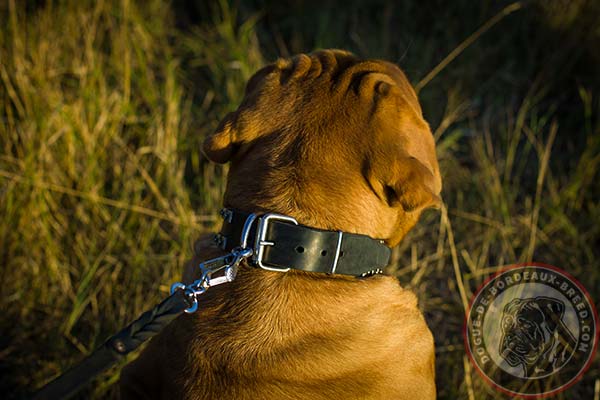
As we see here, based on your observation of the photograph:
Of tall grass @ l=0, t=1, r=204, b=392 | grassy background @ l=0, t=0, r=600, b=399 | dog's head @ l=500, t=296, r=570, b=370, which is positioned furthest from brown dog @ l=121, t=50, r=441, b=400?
tall grass @ l=0, t=1, r=204, b=392

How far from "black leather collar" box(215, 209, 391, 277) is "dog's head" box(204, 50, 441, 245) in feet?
0.26

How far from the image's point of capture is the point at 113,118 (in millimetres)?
3672

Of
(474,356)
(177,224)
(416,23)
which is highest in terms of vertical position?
(416,23)

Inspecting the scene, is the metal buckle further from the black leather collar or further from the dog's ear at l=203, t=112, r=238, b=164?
the dog's ear at l=203, t=112, r=238, b=164

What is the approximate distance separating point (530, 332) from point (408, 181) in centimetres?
160

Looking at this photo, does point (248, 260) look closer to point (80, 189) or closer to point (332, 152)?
point (332, 152)

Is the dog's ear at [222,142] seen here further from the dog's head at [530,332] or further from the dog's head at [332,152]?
the dog's head at [530,332]

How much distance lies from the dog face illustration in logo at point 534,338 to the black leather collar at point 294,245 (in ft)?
4.88

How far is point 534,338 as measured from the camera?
9.49ft

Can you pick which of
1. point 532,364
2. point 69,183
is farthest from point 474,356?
point 69,183

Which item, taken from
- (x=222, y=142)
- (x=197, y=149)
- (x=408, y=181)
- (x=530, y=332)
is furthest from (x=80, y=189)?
(x=530, y=332)

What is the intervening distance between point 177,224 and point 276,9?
8.90 feet

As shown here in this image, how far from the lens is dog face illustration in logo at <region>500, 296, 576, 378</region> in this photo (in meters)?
2.84

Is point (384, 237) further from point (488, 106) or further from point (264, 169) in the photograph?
point (488, 106)
